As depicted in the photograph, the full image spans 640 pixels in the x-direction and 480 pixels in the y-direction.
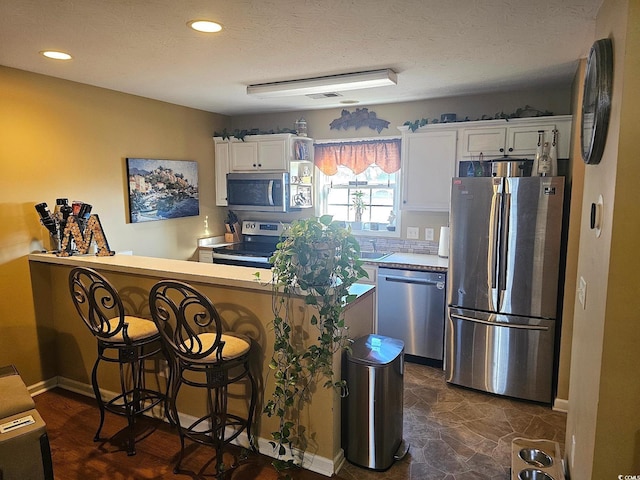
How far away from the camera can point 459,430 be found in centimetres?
293

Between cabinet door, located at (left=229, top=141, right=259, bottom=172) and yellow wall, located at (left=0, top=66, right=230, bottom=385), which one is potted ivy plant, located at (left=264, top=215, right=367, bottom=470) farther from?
cabinet door, located at (left=229, top=141, right=259, bottom=172)

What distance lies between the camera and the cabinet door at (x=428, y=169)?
3988mm

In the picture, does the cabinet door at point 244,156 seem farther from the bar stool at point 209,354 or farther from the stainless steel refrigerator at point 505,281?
the bar stool at point 209,354

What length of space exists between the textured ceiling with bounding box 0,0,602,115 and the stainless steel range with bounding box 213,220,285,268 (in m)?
1.79

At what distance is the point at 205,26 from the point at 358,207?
287cm

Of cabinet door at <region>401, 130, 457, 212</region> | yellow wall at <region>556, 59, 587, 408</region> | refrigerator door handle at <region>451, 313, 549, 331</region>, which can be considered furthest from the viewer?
cabinet door at <region>401, 130, 457, 212</region>

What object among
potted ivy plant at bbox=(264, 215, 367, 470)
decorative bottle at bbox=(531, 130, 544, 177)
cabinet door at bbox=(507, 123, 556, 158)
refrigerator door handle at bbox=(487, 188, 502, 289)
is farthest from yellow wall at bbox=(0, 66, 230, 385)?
decorative bottle at bbox=(531, 130, 544, 177)

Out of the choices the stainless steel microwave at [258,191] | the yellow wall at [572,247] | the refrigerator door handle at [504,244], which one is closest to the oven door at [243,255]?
the stainless steel microwave at [258,191]

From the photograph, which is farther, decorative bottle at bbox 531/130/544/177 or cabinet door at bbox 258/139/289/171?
cabinet door at bbox 258/139/289/171

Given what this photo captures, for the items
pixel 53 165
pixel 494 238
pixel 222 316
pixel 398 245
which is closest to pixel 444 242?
pixel 398 245

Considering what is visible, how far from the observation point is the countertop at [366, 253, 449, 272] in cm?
381

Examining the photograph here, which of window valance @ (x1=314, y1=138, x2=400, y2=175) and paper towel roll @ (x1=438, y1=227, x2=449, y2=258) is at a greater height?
window valance @ (x1=314, y1=138, x2=400, y2=175)

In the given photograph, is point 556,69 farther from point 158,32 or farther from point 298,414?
A: point 298,414

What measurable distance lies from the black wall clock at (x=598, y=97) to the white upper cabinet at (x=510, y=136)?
164cm
